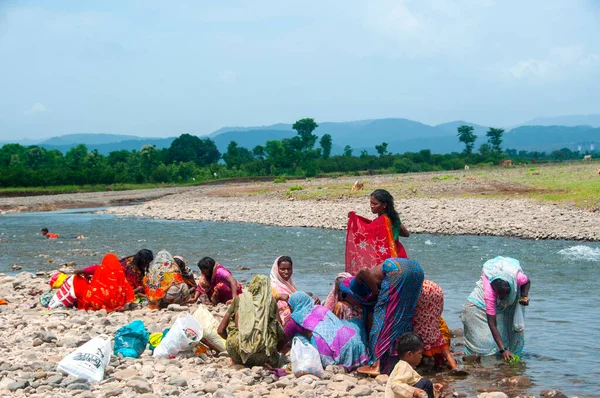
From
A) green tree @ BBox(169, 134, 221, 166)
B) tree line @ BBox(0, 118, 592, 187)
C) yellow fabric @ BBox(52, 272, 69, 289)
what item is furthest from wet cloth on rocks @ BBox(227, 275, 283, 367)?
green tree @ BBox(169, 134, 221, 166)

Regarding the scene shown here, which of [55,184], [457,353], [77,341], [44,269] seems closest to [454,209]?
[44,269]

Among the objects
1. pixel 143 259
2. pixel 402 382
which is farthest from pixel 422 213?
pixel 402 382

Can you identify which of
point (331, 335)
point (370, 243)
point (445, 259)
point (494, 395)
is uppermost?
point (370, 243)

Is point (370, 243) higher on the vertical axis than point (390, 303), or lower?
higher

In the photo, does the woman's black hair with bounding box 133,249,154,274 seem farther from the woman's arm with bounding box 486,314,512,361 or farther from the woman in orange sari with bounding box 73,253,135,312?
the woman's arm with bounding box 486,314,512,361

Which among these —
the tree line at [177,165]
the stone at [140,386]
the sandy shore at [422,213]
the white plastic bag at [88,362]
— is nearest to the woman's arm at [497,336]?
the stone at [140,386]

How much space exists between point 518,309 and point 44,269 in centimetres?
1138

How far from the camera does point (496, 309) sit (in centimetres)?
743

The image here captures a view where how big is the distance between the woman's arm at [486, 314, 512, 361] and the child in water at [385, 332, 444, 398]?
2.01 m

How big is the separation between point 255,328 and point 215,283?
2921mm

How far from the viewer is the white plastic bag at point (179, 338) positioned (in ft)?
23.1

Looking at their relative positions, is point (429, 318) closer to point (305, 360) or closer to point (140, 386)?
point (305, 360)

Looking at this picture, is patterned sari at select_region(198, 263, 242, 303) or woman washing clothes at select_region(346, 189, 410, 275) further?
patterned sari at select_region(198, 263, 242, 303)

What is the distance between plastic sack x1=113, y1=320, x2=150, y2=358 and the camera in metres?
7.13
